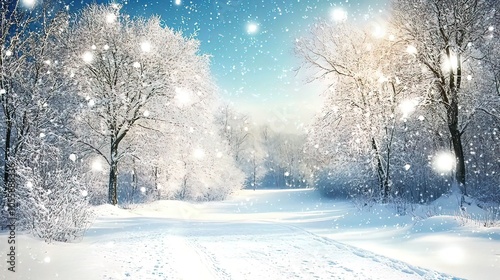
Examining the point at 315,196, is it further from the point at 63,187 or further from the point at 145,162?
the point at 63,187

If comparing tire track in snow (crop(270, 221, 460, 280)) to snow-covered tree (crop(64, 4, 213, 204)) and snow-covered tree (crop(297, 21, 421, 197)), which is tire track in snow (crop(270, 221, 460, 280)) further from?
snow-covered tree (crop(64, 4, 213, 204))

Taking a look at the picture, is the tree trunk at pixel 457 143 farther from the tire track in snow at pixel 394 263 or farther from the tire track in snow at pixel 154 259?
the tire track in snow at pixel 154 259

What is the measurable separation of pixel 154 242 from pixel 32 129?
37.0 ft

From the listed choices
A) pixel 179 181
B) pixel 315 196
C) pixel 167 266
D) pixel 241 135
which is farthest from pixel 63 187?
pixel 241 135

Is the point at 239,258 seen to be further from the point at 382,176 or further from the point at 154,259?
the point at 382,176

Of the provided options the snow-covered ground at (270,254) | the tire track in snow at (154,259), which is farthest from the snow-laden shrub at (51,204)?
the tire track in snow at (154,259)

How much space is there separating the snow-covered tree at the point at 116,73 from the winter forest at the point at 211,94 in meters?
0.06

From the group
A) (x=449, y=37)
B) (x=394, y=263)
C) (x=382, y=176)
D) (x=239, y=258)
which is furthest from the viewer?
(x=382, y=176)

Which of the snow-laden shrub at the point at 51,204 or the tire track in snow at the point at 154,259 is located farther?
the snow-laden shrub at the point at 51,204

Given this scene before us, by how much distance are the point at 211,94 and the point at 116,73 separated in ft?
18.8

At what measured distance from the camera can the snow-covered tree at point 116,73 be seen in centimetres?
1814

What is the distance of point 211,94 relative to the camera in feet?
69.4

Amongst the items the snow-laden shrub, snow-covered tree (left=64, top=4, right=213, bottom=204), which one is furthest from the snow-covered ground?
snow-covered tree (left=64, top=4, right=213, bottom=204)

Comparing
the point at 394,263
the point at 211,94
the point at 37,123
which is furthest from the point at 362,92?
the point at 37,123
